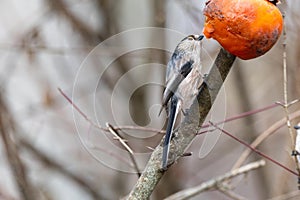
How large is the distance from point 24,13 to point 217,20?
233cm

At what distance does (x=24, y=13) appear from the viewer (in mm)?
2760

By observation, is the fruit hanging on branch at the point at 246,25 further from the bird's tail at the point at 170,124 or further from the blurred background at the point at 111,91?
the blurred background at the point at 111,91

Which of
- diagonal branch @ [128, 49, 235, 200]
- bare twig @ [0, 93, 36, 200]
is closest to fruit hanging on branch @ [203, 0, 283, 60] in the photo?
diagonal branch @ [128, 49, 235, 200]

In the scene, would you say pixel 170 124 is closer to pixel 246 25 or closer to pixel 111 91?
pixel 246 25

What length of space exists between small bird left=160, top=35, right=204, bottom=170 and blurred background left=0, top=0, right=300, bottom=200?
893 mm

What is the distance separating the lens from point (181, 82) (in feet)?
1.93

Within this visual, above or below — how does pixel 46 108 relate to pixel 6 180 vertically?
below

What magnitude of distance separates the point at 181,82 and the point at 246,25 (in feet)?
0.31

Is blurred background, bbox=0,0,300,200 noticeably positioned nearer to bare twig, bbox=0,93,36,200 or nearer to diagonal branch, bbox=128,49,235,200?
bare twig, bbox=0,93,36,200

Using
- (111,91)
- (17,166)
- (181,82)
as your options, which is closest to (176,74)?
(181,82)

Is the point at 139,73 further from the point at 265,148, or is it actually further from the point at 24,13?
the point at 24,13

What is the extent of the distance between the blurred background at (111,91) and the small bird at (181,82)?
893 millimetres

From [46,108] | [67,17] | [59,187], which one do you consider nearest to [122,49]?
[67,17]

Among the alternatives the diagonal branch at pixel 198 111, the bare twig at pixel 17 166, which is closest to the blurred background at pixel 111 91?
the bare twig at pixel 17 166
